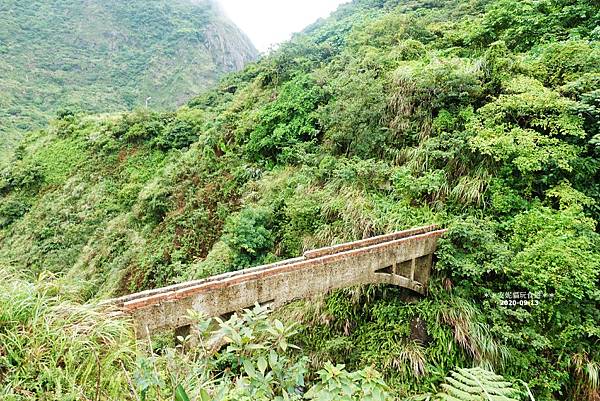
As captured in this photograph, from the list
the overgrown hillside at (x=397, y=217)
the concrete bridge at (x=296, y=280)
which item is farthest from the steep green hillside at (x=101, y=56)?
the concrete bridge at (x=296, y=280)

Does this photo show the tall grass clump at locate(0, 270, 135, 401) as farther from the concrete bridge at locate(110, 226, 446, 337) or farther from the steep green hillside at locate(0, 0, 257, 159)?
the steep green hillside at locate(0, 0, 257, 159)

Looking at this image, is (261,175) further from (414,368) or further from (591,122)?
(591,122)

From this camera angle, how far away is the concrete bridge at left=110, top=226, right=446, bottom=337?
11.6 ft

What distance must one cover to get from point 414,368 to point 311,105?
8.52m

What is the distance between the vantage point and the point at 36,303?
7.48ft

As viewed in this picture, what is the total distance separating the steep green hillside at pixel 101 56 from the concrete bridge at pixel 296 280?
39.0 metres

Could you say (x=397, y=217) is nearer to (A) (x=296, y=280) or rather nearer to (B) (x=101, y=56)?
(A) (x=296, y=280)

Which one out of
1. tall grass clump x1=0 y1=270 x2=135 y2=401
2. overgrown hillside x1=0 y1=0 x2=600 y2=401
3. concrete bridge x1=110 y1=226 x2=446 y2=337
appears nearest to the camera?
tall grass clump x1=0 y1=270 x2=135 y2=401

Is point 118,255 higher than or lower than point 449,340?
lower

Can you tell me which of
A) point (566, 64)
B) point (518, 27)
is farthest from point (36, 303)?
point (518, 27)

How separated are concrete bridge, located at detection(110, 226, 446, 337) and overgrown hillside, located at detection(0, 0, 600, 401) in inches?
19.9

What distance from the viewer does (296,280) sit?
14.9 ft

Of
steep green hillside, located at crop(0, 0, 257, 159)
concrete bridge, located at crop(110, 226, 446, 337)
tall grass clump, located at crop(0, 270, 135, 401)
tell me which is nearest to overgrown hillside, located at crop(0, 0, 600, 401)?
tall grass clump, located at crop(0, 270, 135, 401)

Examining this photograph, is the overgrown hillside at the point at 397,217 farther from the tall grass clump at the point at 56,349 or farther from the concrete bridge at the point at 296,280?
the concrete bridge at the point at 296,280
